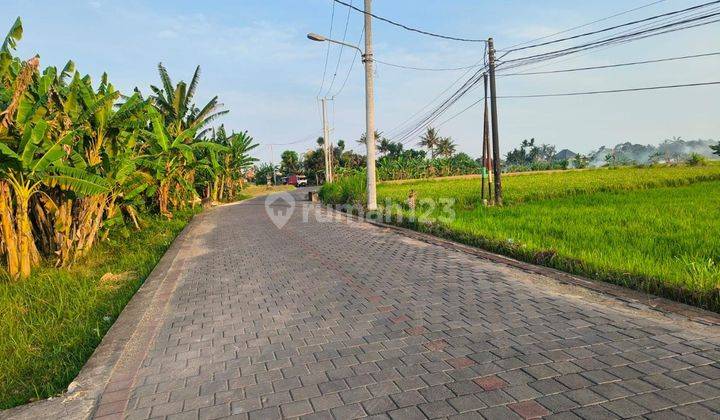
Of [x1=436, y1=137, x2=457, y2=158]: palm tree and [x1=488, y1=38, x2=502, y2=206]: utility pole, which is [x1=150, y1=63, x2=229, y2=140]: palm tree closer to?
[x1=488, y1=38, x2=502, y2=206]: utility pole

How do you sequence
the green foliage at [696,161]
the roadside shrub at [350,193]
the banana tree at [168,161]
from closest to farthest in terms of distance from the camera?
the banana tree at [168,161], the roadside shrub at [350,193], the green foliage at [696,161]

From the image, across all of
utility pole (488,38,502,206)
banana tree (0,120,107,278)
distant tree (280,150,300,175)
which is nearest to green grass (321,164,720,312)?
utility pole (488,38,502,206)

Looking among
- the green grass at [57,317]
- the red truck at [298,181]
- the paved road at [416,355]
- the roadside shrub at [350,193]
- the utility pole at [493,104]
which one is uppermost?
the utility pole at [493,104]

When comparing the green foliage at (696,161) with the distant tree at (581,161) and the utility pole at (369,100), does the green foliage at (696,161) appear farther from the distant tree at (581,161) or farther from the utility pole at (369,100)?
the utility pole at (369,100)

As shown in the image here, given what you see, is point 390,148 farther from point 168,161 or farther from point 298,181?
point 168,161

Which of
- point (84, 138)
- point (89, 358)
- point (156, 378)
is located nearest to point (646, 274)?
point (156, 378)

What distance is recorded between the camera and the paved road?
2807mm

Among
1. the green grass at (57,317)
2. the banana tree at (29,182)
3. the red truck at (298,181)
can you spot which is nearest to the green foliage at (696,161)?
the green grass at (57,317)

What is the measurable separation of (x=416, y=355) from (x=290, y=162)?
71264 millimetres

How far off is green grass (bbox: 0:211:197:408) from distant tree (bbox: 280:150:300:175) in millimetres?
63479

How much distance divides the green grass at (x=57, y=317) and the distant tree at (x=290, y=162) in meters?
63.5

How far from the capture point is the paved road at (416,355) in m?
2.81

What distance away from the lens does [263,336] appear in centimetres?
429

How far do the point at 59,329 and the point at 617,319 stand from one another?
20.7ft
